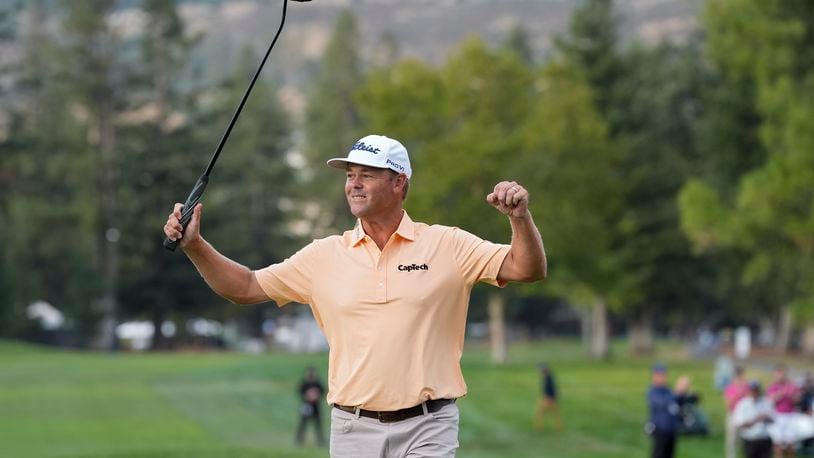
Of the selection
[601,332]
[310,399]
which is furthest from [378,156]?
[601,332]

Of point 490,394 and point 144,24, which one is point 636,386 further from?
point 144,24

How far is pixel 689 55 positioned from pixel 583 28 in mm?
8682

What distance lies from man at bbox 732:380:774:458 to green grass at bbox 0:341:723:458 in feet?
33.1

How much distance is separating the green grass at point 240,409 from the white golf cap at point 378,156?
24808 millimetres

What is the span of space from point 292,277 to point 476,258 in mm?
813

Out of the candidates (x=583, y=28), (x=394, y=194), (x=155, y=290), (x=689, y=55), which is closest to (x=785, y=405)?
(x=394, y=194)

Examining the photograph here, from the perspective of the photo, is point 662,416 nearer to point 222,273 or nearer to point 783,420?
point 783,420

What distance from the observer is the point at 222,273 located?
712 centimetres

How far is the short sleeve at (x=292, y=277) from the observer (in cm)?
719

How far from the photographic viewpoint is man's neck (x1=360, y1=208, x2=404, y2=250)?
23.4 ft

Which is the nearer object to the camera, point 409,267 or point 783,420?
point 409,267

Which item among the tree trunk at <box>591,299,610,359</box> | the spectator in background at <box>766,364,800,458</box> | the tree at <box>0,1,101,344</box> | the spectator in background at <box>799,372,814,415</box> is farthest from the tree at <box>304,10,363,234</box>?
the spectator in background at <box>766,364,800,458</box>

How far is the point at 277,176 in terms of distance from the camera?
104 meters

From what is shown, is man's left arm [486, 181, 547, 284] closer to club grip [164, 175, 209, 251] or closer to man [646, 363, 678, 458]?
club grip [164, 175, 209, 251]
